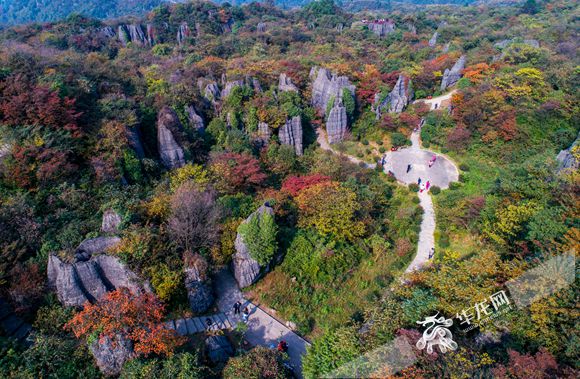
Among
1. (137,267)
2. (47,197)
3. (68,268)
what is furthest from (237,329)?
(47,197)

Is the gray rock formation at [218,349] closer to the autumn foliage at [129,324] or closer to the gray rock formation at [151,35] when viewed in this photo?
the autumn foliage at [129,324]

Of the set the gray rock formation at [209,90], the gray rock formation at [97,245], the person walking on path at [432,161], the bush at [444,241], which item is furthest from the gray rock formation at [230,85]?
the bush at [444,241]

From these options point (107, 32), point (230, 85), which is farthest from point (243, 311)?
point (107, 32)

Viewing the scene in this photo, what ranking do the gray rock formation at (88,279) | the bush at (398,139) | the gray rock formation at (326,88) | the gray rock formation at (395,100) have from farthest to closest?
the gray rock formation at (395,100) → the gray rock formation at (326,88) → the bush at (398,139) → the gray rock formation at (88,279)

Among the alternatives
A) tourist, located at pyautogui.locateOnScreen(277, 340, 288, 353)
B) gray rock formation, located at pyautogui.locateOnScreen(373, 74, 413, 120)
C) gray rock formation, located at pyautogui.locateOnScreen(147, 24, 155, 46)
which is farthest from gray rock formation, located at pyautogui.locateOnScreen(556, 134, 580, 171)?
gray rock formation, located at pyautogui.locateOnScreen(147, 24, 155, 46)

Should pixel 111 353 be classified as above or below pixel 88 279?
below

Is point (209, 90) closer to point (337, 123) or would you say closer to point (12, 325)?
point (337, 123)

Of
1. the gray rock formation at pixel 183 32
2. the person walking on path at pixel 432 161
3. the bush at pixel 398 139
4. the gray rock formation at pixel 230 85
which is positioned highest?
the gray rock formation at pixel 183 32
